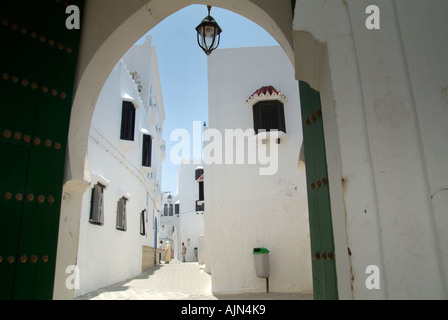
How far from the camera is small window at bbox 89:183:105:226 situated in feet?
26.5

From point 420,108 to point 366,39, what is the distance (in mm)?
409

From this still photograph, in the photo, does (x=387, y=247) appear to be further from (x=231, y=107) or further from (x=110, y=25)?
(x=231, y=107)

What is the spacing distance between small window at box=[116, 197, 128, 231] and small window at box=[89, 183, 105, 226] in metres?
1.97

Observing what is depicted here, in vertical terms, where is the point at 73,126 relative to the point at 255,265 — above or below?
above

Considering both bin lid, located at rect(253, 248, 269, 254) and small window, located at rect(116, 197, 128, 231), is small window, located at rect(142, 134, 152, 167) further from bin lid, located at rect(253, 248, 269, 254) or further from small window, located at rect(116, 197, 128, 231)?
bin lid, located at rect(253, 248, 269, 254)

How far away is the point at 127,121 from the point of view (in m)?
11.1

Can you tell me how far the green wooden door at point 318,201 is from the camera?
2.03 meters

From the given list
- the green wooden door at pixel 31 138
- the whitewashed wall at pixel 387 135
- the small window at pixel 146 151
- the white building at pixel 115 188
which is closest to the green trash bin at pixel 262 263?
the white building at pixel 115 188

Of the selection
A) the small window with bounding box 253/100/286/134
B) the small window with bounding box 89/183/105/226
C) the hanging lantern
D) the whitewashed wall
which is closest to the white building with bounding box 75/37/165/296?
the small window with bounding box 89/183/105/226

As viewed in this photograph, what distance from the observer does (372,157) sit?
145 cm

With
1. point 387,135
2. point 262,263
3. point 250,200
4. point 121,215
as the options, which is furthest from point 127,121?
point 387,135

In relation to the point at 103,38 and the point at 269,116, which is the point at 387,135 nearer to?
the point at 103,38
